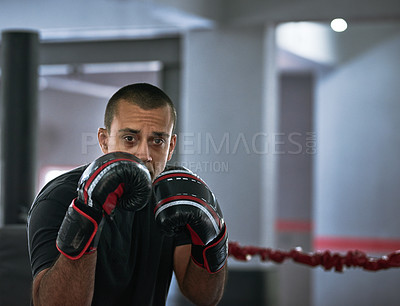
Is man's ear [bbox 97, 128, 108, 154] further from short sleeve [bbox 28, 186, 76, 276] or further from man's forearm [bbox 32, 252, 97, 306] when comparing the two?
man's forearm [bbox 32, 252, 97, 306]

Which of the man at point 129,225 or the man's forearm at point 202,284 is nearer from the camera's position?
the man at point 129,225

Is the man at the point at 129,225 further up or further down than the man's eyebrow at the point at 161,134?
further down

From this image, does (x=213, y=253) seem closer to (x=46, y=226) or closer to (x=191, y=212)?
(x=191, y=212)

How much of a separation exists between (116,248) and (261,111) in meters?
2.71

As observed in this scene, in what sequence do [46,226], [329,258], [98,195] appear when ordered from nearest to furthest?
[98,195] < [46,226] < [329,258]

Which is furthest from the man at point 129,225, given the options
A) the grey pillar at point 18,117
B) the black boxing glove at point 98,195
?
the grey pillar at point 18,117

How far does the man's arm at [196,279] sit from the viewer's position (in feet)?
5.40

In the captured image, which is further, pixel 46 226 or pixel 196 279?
pixel 196 279

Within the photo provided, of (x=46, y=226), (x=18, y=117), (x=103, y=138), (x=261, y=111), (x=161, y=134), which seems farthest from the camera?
(x=261, y=111)

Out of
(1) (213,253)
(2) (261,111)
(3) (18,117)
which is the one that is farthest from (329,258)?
(2) (261,111)

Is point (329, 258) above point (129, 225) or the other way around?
the other way around

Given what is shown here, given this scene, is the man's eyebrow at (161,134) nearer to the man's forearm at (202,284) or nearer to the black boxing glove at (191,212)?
the black boxing glove at (191,212)

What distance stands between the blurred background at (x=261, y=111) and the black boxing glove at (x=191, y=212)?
2.16 ft

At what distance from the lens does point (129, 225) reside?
1579 millimetres
